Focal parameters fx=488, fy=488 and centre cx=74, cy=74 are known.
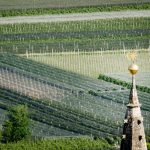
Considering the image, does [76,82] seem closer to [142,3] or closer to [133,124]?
[142,3]

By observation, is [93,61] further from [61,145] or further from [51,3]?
[61,145]

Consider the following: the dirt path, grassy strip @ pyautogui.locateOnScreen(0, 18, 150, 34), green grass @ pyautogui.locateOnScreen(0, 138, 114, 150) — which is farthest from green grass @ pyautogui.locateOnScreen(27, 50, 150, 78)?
green grass @ pyautogui.locateOnScreen(0, 138, 114, 150)

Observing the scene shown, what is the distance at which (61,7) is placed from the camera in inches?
2074

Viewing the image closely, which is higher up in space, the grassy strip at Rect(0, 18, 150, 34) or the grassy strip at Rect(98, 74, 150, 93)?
the grassy strip at Rect(0, 18, 150, 34)

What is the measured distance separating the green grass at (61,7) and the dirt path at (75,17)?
2.33 feet

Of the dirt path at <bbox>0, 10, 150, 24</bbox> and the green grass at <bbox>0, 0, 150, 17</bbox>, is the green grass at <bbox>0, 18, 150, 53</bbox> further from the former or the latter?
the green grass at <bbox>0, 0, 150, 17</bbox>

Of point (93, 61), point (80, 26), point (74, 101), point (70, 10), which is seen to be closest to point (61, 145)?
point (74, 101)

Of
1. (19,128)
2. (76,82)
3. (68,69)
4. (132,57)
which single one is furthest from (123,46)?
(132,57)

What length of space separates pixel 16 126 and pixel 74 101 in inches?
220

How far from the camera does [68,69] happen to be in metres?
41.7

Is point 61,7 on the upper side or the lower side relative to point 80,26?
upper

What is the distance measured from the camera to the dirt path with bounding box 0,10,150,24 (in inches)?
1962

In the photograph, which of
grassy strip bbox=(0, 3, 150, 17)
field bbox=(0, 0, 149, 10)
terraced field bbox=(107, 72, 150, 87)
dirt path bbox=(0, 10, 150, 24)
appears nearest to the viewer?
terraced field bbox=(107, 72, 150, 87)

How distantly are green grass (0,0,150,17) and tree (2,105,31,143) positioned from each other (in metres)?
23.1
